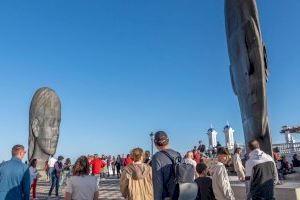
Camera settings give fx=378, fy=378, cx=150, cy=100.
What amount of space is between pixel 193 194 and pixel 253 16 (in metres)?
8.93

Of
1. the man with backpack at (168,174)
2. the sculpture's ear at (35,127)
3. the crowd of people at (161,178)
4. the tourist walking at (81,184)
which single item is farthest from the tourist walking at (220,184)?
the sculpture's ear at (35,127)

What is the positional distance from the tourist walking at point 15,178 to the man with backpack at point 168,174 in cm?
278

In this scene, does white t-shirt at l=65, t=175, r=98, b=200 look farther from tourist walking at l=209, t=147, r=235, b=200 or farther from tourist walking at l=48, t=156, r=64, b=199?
tourist walking at l=48, t=156, r=64, b=199

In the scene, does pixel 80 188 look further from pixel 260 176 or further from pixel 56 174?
pixel 56 174

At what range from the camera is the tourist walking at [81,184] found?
17.2 ft

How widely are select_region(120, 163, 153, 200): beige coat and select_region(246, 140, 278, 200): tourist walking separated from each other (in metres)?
1.92

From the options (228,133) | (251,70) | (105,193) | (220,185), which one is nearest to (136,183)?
(220,185)

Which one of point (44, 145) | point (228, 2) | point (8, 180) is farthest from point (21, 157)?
point (44, 145)

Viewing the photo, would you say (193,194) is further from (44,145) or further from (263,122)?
(44,145)

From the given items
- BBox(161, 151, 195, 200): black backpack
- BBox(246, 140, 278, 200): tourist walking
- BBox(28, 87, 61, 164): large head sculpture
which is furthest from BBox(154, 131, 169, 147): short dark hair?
BBox(28, 87, 61, 164): large head sculpture

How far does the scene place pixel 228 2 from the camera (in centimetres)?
1345

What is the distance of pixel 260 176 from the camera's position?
638cm

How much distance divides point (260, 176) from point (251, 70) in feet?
19.4

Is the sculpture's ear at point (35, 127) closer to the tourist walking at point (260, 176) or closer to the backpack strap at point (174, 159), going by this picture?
the tourist walking at point (260, 176)
